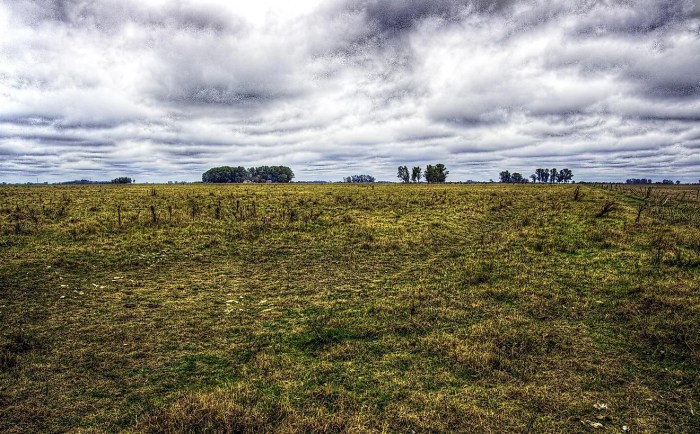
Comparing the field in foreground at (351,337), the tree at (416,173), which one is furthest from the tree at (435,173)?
the field in foreground at (351,337)

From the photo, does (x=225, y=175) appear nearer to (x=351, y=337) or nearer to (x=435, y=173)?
(x=435, y=173)

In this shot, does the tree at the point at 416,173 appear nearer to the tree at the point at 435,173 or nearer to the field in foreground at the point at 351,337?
the tree at the point at 435,173

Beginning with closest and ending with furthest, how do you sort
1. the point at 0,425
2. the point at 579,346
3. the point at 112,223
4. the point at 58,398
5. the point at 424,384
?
the point at 0,425, the point at 58,398, the point at 424,384, the point at 579,346, the point at 112,223

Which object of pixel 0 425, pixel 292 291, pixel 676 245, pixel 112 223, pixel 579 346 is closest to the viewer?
pixel 0 425

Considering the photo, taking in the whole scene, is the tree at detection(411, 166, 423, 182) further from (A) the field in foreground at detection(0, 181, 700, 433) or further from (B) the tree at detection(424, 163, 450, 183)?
(A) the field in foreground at detection(0, 181, 700, 433)

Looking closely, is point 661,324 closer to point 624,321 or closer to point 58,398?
point 624,321

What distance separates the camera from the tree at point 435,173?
174 metres

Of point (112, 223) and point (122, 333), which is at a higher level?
point (112, 223)

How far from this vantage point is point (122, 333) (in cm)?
900

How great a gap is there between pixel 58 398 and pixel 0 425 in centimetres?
80

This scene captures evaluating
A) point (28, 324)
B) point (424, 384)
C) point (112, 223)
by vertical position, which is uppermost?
point (112, 223)

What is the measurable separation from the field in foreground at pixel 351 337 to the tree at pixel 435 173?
158m

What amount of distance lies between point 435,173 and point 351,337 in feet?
560

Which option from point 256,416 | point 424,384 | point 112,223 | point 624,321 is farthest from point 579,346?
point 112,223
